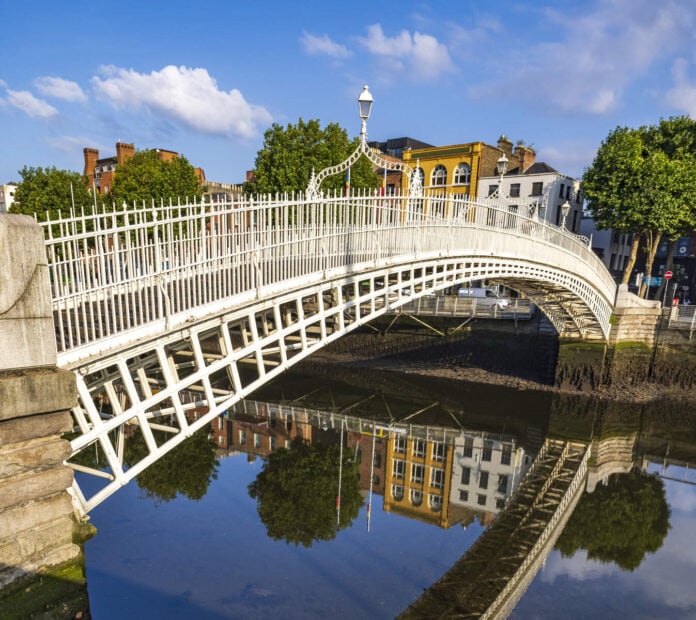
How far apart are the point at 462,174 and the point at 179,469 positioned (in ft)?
102

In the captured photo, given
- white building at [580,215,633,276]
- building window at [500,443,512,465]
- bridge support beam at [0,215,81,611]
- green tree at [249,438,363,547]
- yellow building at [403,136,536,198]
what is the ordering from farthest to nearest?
white building at [580,215,633,276], yellow building at [403,136,536,198], building window at [500,443,512,465], green tree at [249,438,363,547], bridge support beam at [0,215,81,611]

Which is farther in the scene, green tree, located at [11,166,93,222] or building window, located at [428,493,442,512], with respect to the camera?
green tree, located at [11,166,93,222]

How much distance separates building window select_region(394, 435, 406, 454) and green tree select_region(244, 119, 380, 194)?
1560 centimetres

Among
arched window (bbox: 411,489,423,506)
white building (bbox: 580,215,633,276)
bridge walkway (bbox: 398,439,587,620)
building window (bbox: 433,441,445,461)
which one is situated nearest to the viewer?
bridge walkway (bbox: 398,439,587,620)

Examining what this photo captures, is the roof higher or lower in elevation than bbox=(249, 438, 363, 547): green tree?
A: higher

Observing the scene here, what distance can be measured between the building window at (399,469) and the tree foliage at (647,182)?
66.1ft

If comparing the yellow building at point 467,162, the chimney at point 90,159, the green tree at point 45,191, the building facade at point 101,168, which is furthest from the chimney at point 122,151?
the yellow building at point 467,162

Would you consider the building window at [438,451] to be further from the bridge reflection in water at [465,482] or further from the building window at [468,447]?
the building window at [468,447]

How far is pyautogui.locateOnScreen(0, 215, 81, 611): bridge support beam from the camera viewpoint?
429cm

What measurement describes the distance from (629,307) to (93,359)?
23.8 meters

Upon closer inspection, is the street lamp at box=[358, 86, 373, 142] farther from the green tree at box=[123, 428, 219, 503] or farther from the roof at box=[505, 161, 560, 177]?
the roof at box=[505, 161, 560, 177]

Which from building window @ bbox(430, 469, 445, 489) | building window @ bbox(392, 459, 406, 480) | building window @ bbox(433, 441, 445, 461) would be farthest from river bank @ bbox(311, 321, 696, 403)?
building window @ bbox(392, 459, 406, 480)

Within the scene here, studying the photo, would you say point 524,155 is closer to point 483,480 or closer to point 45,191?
point 483,480

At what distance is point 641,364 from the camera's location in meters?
21.9
